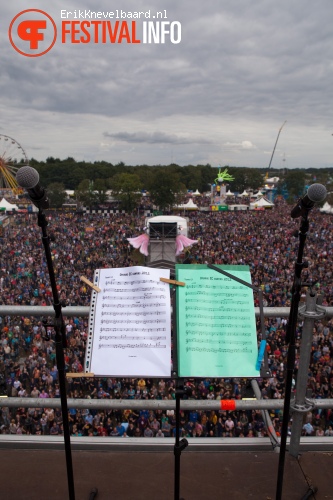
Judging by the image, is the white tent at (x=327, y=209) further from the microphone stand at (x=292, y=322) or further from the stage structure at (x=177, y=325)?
the microphone stand at (x=292, y=322)

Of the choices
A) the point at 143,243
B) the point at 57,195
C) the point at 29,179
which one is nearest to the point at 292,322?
the point at 29,179

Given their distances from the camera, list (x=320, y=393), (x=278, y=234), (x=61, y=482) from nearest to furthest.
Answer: (x=61, y=482) < (x=320, y=393) < (x=278, y=234)

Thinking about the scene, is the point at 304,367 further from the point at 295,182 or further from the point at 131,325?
the point at 295,182

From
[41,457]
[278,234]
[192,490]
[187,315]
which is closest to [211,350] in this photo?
[187,315]

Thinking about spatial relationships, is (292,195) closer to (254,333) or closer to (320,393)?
(320,393)

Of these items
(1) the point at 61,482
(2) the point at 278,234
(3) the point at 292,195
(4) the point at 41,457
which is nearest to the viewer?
(1) the point at 61,482

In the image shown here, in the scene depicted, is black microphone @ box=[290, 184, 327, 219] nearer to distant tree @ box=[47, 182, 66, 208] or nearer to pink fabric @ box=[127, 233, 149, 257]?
pink fabric @ box=[127, 233, 149, 257]
